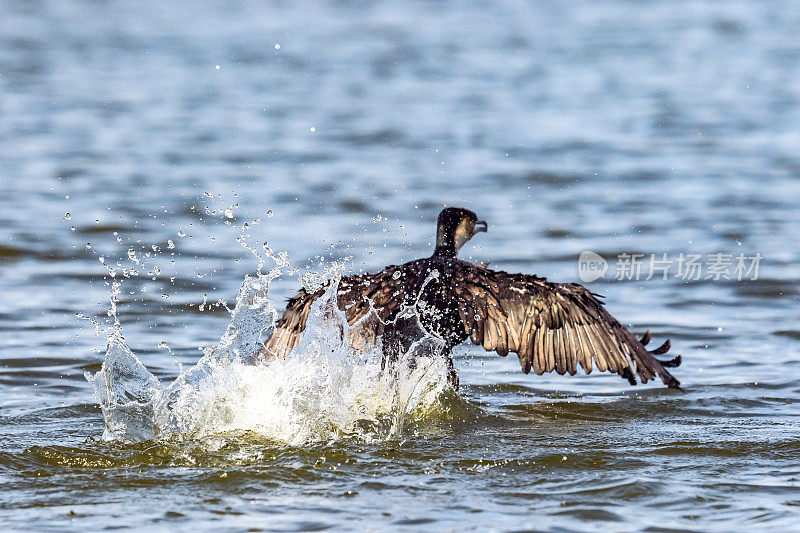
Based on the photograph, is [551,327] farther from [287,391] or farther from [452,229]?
[287,391]

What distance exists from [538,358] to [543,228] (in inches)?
192

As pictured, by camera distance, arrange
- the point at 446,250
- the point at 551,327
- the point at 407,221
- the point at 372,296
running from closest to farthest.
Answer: the point at 372,296 → the point at 551,327 → the point at 446,250 → the point at 407,221

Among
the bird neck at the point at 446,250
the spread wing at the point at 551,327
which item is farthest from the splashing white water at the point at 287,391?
the bird neck at the point at 446,250

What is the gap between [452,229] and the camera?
7133 millimetres

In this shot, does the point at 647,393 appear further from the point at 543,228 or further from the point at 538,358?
the point at 543,228

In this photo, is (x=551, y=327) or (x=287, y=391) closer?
(x=287, y=391)

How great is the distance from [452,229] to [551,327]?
0.96m

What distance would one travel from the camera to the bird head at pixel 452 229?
7.09 metres

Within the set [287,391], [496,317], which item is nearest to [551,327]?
[496,317]

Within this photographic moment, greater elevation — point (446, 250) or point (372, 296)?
point (446, 250)

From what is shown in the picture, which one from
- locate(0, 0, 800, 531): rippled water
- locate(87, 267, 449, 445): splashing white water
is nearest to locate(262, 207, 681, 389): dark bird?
locate(87, 267, 449, 445): splashing white water

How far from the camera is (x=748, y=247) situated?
10609 mm

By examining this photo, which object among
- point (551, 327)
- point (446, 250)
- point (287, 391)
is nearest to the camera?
point (287, 391)

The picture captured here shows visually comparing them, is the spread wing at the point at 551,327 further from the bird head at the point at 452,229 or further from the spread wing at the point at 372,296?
the bird head at the point at 452,229
